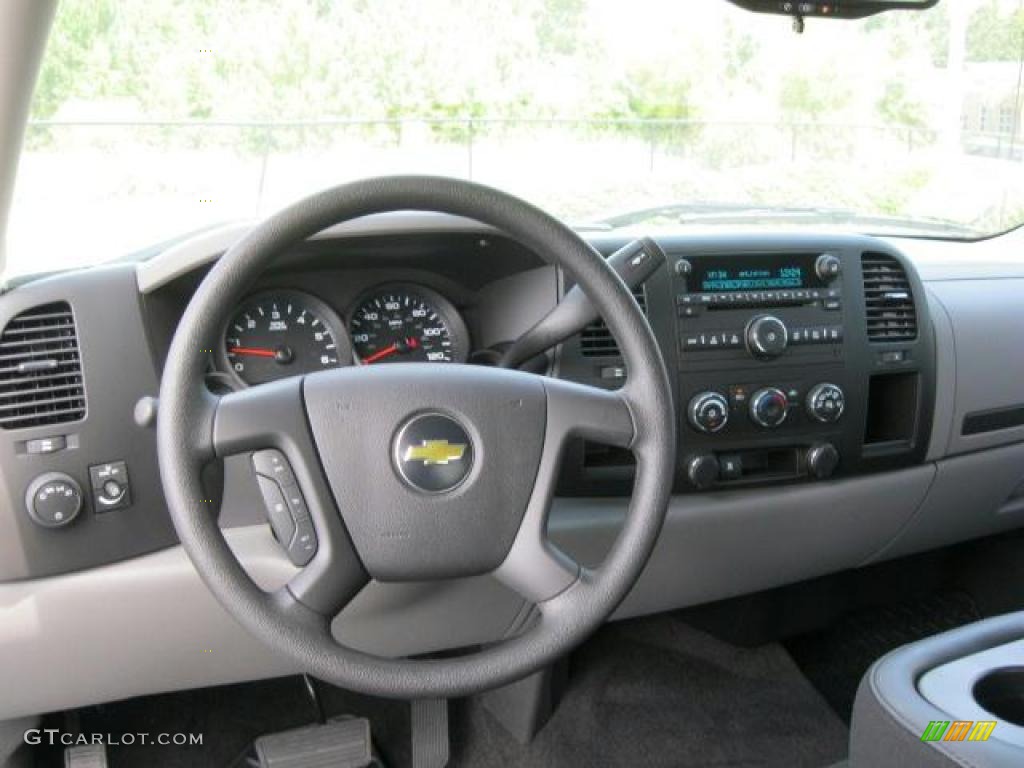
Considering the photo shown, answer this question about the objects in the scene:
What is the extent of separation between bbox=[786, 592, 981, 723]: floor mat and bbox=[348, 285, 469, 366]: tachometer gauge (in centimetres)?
147

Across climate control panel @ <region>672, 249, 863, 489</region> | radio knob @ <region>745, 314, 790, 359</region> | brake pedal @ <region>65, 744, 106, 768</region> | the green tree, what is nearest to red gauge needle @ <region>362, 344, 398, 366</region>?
climate control panel @ <region>672, 249, 863, 489</region>

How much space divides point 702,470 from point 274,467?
0.89 m

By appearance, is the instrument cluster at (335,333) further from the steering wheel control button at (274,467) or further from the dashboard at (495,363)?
the steering wheel control button at (274,467)

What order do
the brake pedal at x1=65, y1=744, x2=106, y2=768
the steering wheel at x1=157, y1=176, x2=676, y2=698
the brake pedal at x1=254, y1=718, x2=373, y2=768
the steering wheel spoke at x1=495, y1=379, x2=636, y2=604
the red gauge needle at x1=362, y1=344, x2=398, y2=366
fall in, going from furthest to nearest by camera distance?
the brake pedal at x1=254, y1=718, x2=373, y2=768 → the brake pedal at x1=65, y1=744, x2=106, y2=768 → the red gauge needle at x1=362, y1=344, x2=398, y2=366 → the steering wheel spoke at x1=495, y1=379, x2=636, y2=604 → the steering wheel at x1=157, y1=176, x2=676, y2=698

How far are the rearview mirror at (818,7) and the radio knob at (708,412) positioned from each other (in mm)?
733

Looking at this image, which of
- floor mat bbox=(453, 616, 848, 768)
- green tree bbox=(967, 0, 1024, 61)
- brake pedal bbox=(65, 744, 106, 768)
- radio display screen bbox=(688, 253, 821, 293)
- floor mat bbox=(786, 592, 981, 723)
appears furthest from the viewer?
floor mat bbox=(786, 592, 981, 723)

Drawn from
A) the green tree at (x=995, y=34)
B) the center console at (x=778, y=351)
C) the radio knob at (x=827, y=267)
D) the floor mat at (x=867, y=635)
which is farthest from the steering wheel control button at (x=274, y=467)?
the green tree at (x=995, y=34)

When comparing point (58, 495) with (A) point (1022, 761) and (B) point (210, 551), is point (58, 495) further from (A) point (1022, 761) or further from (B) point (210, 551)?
(A) point (1022, 761)

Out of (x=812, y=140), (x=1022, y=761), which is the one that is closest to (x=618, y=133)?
(x=812, y=140)

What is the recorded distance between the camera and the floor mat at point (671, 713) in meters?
2.56

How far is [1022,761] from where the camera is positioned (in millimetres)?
1350

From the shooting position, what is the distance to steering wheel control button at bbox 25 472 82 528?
1701 mm

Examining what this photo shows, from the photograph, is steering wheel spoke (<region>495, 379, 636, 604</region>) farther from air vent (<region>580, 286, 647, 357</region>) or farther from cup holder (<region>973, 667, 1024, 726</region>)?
cup holder (<region>973, 667, 1024, 726</region>)

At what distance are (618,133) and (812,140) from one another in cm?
61
